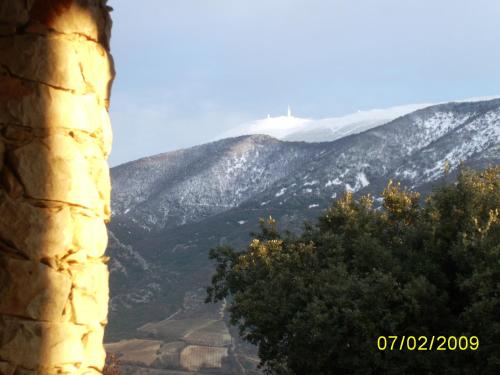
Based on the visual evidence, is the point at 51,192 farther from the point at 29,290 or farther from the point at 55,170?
the point at 29,290

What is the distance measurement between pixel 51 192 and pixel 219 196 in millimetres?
113954

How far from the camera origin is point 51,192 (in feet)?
10.2

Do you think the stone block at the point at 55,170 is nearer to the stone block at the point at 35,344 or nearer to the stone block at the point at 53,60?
the stone block at the point at 53,60

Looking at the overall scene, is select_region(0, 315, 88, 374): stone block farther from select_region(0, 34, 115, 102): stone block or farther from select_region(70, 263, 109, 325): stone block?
select_region(0, 34, 115, 102): stone block

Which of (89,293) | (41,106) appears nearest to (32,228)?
(89,293)

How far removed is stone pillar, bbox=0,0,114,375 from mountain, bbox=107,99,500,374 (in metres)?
53.0

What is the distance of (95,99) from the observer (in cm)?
345

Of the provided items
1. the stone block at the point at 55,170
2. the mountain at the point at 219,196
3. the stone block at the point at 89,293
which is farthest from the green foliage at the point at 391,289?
the mountain at the point at 219,196

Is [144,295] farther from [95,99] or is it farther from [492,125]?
[95,99]
